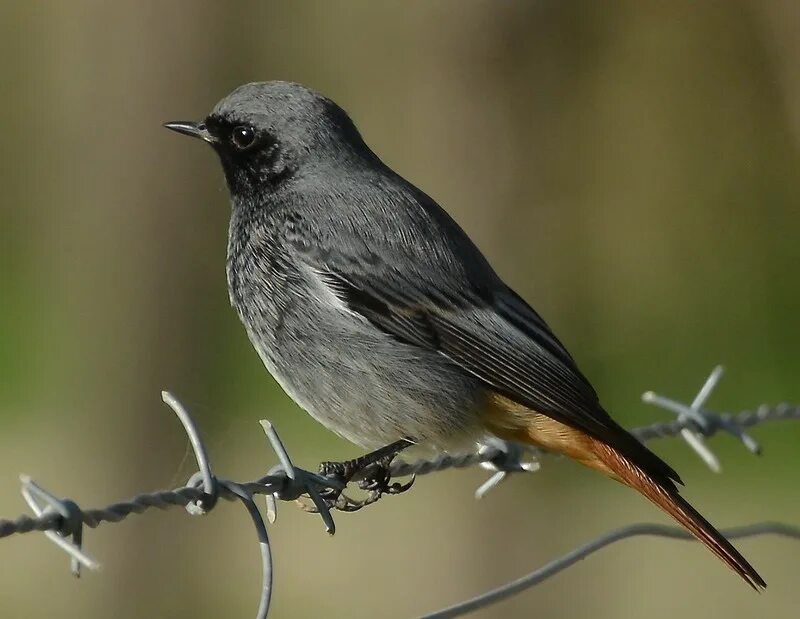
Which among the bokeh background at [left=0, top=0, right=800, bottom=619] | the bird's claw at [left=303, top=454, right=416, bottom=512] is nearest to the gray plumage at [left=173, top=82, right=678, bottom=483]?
the bird's claw at [left=303, top=454, right=416, bottom=512]

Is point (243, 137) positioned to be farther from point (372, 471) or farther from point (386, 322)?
point (372, 471)

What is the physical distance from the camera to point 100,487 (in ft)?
24.2

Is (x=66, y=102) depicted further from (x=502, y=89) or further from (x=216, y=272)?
(x=502, y=89)

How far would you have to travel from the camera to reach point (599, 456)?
3.75 metres

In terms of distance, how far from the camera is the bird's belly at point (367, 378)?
3.86 m

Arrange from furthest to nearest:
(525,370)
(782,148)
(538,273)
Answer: (782,148)
(538,273)
(525,370)

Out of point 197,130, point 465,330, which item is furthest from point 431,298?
point 197,130

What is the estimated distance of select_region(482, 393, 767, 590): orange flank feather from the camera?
3424mm

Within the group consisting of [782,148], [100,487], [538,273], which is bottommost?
[100,487]

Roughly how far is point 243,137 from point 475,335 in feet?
3.90

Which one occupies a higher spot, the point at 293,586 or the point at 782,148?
the point at 782,148

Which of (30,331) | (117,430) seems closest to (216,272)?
(117,430)

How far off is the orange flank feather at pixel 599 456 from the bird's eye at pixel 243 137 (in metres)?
1.33

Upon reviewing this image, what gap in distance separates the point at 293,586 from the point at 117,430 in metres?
1.80
